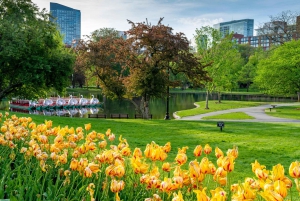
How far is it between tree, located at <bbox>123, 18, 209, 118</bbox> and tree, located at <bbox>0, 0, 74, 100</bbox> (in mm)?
4237

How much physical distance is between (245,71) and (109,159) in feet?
222

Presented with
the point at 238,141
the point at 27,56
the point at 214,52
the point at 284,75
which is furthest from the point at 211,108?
the point at 238,141

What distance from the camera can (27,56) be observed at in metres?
19.0

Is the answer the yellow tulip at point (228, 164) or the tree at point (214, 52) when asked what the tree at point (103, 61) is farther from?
the yellow tulip at point (228, 164)

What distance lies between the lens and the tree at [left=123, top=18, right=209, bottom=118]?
62.8 feet

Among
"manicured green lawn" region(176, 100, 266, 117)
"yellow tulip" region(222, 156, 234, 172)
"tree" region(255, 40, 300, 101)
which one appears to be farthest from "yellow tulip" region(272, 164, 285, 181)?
"tree" region(255, 40, 300, 101)

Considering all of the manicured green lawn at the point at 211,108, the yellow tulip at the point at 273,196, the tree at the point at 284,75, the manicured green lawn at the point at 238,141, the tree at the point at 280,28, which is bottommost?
the manicured green lawn at the point at 211,108

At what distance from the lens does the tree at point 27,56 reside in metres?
18.2

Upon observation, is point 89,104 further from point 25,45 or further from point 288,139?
point 288,139

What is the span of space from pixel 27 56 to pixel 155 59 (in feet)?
25.6

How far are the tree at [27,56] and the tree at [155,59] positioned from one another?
424 cm

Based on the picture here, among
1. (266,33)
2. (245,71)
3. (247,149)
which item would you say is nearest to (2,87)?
(247,149)

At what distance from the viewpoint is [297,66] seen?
3350 cm

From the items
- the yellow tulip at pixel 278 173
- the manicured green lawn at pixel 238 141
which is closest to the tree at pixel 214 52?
the manicured green lawn at pixel 238 141
